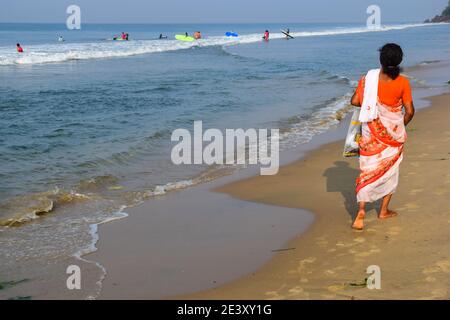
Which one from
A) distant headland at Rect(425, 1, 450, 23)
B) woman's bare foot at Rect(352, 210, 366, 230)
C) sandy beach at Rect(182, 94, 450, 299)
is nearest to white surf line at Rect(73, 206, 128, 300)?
sandy beach at Rect(182, 94, 450, 299)

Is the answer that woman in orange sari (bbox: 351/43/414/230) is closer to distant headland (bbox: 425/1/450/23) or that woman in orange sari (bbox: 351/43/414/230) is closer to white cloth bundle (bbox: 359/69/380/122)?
white cloth bundle (bbox: 359/69/380/122)

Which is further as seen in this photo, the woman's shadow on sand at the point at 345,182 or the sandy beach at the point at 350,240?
the woman's shadow on sand at the point at 345,182

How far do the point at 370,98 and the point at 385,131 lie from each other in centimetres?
35

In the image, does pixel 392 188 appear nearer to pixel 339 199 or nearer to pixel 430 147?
pixel 339 199

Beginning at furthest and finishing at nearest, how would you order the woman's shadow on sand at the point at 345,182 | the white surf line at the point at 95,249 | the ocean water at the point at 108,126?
the ocean water at the point at 108,126
the woman's shadow on sand at the point at 345,182
the white surf line at the point at 95,249

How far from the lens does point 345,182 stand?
7156 millimetres

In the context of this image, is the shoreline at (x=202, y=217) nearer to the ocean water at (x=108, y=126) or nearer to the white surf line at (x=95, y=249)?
the white surf line at (x=95, y=249)

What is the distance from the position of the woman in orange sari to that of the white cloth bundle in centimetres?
4

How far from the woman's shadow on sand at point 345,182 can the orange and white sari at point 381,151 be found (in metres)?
0.54

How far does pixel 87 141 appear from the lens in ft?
34.4

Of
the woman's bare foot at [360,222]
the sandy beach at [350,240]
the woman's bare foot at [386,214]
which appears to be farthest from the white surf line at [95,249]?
the woman's bare foot at [386,214]

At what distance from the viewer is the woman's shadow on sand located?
20.1ft

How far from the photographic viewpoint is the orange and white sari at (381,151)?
16.9ft

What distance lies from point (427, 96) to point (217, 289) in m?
12.7
